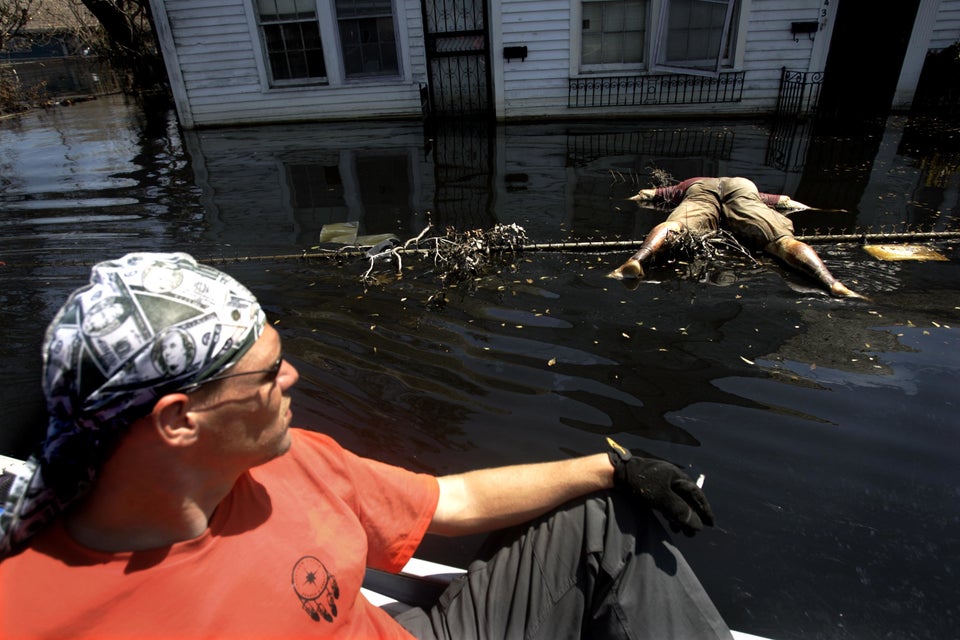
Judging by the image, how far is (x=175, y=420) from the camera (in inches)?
A: 44.1

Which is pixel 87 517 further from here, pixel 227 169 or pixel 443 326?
pixel 227 169

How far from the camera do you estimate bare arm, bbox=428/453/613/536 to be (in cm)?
180

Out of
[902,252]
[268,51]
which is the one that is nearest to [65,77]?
[268,51]

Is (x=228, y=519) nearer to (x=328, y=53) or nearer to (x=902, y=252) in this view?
(x=902, y=252)

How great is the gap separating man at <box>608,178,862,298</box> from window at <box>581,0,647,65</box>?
5.80 m

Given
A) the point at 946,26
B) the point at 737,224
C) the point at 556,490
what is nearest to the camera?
the point at 556,490

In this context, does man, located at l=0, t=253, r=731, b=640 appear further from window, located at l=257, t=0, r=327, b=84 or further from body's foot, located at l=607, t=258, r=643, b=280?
window, located at l=257, t=0, r=327, b=84

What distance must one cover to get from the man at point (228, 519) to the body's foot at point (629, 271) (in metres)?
3.03


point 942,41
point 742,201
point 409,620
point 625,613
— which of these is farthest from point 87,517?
point 942,41

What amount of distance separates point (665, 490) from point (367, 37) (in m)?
11.5

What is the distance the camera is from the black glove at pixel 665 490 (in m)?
1.70

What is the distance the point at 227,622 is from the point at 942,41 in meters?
13.4

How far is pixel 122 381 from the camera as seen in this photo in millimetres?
1045

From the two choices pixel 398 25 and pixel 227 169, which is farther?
pixel 398 25
